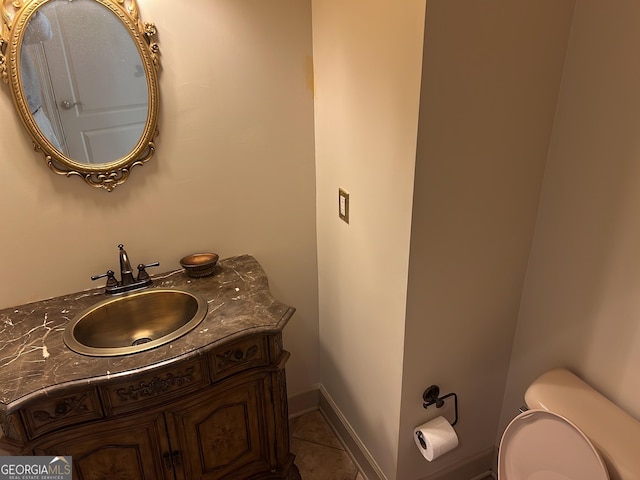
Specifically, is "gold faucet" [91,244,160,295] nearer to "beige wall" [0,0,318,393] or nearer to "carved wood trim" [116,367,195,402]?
"beige wall" [0,0,318,393]

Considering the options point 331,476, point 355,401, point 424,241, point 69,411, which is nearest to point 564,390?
point 424,241

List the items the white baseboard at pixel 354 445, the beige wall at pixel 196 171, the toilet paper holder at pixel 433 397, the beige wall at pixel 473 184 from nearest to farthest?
the beige wall at pixel 473 184 → the beige wall at pixel 196 171 → the toilet paper holder at pixel 433 397 → the white baseboard at pixel 354 445

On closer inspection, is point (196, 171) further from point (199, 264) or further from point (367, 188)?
point (367, 188)

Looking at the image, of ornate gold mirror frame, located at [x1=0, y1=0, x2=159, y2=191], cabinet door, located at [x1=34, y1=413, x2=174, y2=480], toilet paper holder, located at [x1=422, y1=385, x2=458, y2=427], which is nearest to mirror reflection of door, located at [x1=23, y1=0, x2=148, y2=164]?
ornate gold mirror frame, located at [x1=0, y1=0, x2=159, y2=191]

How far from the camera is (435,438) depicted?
1.61m

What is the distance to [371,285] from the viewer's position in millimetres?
1652

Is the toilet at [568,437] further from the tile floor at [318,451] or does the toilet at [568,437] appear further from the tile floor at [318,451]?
the tile floor at [318,451]

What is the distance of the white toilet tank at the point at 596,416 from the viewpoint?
1.25 m

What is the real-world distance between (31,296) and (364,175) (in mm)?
1227

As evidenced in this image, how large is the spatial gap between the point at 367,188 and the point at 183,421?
951mm

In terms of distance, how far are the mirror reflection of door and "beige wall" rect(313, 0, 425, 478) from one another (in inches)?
26.1

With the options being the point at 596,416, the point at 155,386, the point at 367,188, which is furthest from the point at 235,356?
the point at 596,416

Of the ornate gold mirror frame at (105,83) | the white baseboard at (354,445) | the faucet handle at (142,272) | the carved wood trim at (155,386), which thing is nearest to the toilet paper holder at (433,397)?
the white baseboard at (354,445)

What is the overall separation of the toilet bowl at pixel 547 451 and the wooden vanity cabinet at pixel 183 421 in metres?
0.76
